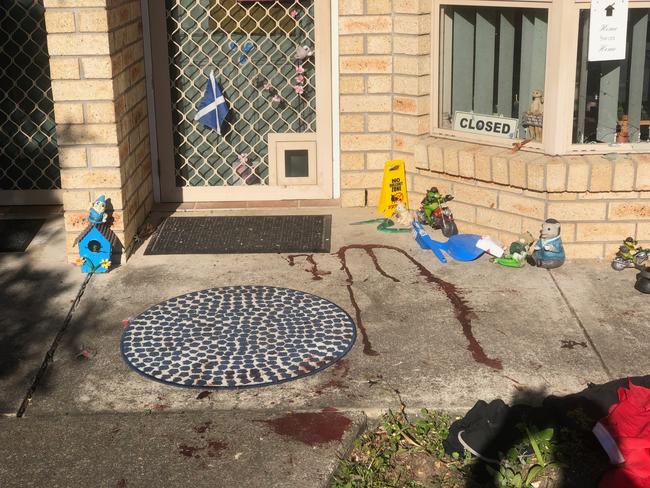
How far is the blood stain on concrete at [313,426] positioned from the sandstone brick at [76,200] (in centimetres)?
263

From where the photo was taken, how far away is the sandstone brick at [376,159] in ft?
25.4

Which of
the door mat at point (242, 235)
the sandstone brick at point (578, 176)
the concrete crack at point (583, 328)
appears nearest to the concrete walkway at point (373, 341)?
the concrete crack at point (583, 328)

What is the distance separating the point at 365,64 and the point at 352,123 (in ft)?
1.58

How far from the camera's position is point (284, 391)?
4.95 m

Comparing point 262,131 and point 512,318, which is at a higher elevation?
point 262,131

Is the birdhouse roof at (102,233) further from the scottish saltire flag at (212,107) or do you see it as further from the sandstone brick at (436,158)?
the sandstone brick at (436,158)

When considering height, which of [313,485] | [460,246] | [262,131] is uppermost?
[262,131]

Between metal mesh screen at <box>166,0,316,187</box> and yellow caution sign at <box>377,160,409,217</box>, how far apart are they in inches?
32.8

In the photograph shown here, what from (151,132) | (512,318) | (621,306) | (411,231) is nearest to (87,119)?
(151,132)

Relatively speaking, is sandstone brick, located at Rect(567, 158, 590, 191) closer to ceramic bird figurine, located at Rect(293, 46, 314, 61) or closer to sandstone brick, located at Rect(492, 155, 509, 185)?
sandstone brick, located at Rect(492, 155, 509, 185)

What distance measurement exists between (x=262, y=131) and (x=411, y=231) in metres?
1.59

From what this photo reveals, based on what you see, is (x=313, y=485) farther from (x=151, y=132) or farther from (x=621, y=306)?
(x=151, y=132)

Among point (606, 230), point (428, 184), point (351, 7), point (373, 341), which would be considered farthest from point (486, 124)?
point (373, 341)

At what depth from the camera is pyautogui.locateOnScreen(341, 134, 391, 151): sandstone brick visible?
25.3ft
